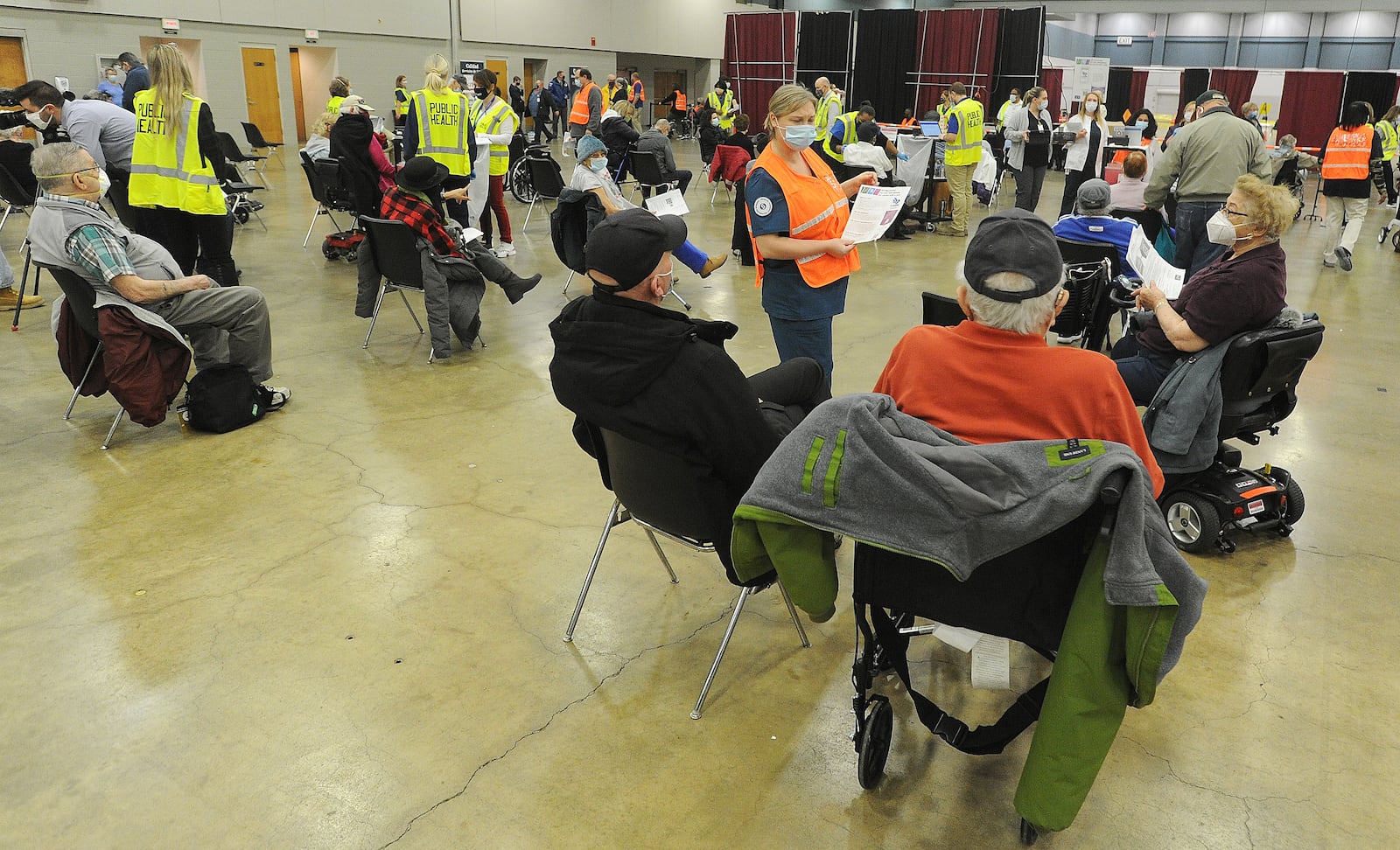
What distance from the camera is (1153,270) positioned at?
11.1 ft

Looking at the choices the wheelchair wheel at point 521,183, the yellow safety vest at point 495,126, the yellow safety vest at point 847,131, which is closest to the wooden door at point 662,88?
the wheelchair wheel at point 521,183

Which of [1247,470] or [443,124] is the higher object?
[443,124]

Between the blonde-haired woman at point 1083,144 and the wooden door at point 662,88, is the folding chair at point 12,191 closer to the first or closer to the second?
the blonde-haired woman at point 1083,144

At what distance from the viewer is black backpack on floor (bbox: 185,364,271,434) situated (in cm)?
384

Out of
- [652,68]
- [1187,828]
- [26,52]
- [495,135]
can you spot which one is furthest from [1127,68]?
[1187,828]

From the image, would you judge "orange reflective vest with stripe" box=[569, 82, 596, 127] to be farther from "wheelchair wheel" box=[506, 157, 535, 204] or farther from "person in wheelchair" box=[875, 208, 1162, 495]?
"person in wheelchair" box=[875, 208, 1162, 495]

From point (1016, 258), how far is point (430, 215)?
3627 mm

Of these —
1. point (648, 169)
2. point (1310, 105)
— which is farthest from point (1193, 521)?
point (1310, 105)

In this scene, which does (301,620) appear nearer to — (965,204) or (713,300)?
(713,300)

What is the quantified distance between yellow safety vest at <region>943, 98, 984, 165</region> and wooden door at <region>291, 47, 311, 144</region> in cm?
1333

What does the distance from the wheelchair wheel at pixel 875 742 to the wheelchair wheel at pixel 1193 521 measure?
1.53 meters

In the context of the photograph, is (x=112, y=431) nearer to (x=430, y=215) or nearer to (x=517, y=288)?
(x=430, y=215)

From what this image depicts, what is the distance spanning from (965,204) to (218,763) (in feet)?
27.9

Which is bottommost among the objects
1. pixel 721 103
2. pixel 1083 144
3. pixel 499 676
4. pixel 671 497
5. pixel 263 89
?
pixel 499 676
